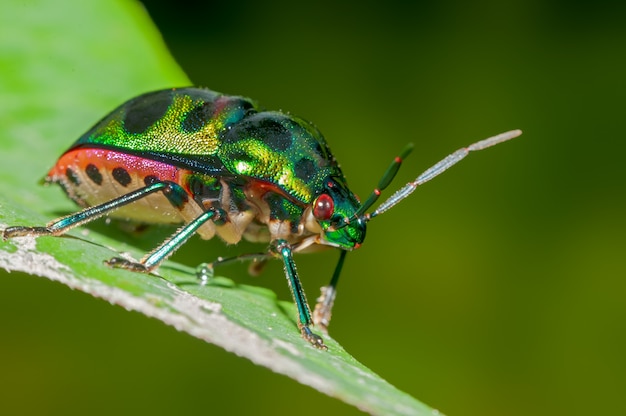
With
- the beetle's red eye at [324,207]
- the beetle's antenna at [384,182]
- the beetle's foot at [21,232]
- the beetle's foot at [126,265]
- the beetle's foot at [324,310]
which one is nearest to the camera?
the beetle's foot at [126,265]

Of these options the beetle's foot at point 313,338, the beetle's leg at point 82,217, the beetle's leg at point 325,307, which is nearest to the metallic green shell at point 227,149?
the beetle's leg at point 82,217

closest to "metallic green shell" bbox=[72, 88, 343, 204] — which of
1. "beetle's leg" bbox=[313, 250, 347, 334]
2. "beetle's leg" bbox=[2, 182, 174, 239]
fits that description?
"beetle's leg" bbox=[2, 182, 174, 239]

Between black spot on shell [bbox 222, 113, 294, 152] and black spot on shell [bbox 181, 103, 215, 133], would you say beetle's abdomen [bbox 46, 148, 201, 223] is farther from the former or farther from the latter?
black spot on shell [bbox 222, 113, 294, 152]

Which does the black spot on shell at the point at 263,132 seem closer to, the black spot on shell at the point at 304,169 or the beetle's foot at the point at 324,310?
the black spot on shell at the point at 304,169

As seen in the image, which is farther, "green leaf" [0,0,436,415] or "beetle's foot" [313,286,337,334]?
"beetle's foot" [313,286,337,334]

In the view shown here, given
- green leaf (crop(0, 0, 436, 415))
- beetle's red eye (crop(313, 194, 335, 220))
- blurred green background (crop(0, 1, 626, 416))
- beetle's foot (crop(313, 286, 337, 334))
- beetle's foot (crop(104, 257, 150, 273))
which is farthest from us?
blurred green background (crop(0, 1, 626, 416))

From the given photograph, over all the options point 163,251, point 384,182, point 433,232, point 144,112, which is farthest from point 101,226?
point 433,232

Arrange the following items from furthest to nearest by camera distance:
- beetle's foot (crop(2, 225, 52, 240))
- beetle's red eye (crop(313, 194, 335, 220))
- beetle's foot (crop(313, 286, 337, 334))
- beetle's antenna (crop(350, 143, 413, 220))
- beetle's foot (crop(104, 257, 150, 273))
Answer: beetle's foot (crop(313, 286, 337, 334)), beetle's red eye (crop(313, 194, 335, 220)), beetle's antenna (crop(350, 143, 413, 220)), beetle's foot (crop(2, 225, 52, 240)), beetle's foot (crop(104, 257, 150, 273))

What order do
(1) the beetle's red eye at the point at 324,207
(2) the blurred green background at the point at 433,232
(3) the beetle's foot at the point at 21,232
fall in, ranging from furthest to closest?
(2) the blurred green background at the point at 433,232 < (1) the beetle's red eye at the point at 324,207 < (3) the beetle's foot at the point at 21,232
